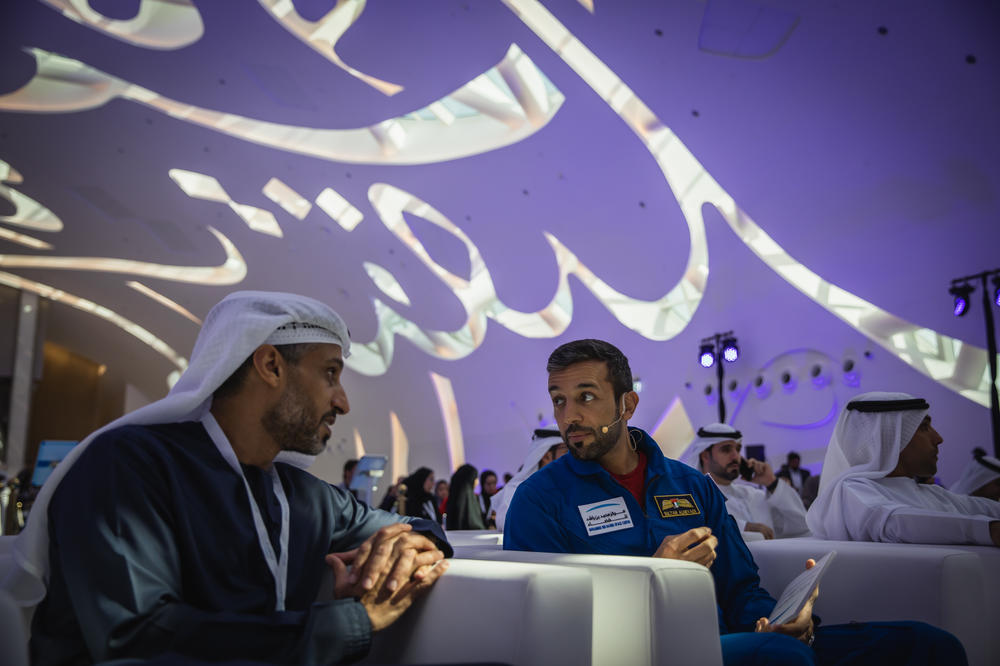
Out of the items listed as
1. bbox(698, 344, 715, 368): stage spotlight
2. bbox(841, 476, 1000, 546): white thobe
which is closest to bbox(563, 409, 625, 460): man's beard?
bbox(841, 476, 1000, 546): white thobe

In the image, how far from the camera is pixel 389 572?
157cm

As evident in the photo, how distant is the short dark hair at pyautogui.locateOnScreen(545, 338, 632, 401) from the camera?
99.4 inches

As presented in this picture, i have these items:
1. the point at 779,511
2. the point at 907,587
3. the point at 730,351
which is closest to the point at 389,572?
the point at 907,587

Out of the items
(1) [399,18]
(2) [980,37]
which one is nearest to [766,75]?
(2) [980,37]

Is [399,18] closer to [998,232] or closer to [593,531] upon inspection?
[998,232]

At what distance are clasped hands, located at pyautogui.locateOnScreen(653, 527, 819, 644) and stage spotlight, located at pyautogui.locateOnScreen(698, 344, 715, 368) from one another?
9.61 meters

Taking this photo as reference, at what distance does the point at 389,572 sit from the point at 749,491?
404cm

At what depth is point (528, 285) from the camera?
1470 centimetres

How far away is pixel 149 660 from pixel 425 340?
17.6 meters

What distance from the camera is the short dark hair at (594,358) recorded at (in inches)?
99.4

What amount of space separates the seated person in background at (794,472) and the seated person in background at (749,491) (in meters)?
4.59

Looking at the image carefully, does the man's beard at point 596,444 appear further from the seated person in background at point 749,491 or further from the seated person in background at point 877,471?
the seated person in background at point 749,491

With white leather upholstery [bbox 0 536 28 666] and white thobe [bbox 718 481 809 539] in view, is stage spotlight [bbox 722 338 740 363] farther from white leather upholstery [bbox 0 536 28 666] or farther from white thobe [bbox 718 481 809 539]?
white leather upholstery [bbox 0 536 28 666]

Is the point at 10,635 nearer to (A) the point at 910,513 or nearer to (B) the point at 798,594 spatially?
(B) the point at 798,594
